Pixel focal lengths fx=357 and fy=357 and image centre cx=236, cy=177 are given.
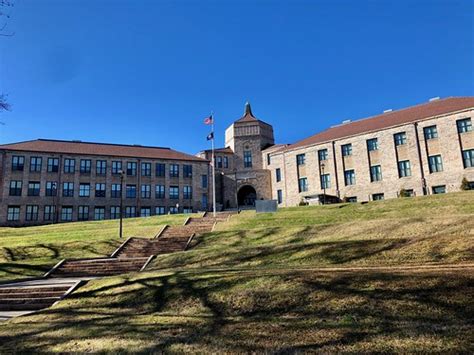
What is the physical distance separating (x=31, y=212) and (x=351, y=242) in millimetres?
48672

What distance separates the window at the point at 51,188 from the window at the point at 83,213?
4.12 m

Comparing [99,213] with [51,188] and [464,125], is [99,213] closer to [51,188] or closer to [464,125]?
[51,188]

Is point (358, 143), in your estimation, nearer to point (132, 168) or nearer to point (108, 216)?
point (132, 168)

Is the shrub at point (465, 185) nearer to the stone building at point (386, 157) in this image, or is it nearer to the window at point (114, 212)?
the stone building at point (386, 157)

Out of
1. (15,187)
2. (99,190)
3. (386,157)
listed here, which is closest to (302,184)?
(386,157)

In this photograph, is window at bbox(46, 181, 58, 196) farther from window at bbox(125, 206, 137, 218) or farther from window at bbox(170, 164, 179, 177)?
window at bbox(170, 164, 179, 177)

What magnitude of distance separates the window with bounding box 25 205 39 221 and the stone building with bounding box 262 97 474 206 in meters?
35.2

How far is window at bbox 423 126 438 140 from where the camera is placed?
1596 inches

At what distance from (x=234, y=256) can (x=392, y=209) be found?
17.2 m

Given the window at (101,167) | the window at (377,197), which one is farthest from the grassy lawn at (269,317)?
the window at (101,167)

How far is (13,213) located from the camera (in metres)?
49.5

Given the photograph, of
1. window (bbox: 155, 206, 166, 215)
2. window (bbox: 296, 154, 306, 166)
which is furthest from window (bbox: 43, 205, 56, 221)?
window (bbox: 296, 154, 306, 166)

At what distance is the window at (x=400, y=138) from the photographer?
140 ft

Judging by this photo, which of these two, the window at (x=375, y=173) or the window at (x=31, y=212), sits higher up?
the window at (x=375, y=173)
